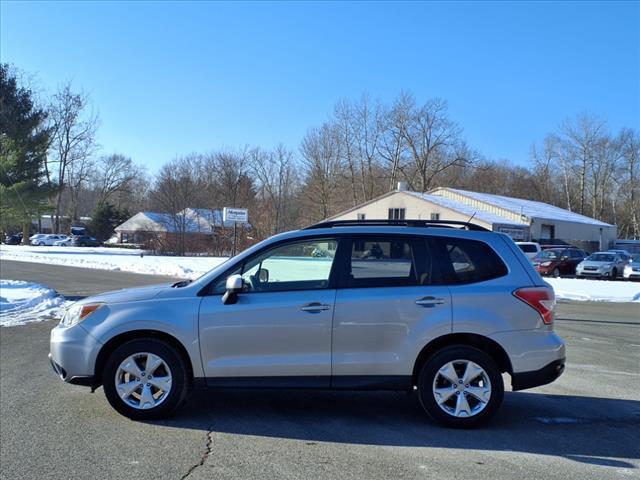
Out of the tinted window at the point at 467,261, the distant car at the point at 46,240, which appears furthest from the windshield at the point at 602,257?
the distant car at the point at 46,240

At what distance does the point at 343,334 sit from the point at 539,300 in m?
1.87

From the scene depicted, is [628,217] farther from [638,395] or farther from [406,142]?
[638,395]

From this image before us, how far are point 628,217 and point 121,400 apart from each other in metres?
87.4

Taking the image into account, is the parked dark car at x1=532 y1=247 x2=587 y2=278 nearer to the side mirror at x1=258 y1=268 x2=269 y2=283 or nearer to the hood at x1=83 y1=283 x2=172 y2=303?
the side mirror at x1=258 y1=268 x2=269 y2=283

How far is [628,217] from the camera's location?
78.8 meters

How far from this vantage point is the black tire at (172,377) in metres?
5.09

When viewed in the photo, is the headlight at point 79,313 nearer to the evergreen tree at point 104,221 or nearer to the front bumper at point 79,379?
the front bumper at point 79,379

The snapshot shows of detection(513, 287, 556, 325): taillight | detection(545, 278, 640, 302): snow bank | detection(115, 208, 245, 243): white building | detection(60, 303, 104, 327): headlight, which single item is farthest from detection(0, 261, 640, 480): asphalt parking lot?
detection(115, 208, 245, 243): white building

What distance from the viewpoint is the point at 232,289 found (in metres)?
4.97

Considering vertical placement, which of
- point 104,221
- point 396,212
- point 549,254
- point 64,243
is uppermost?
point 104,221

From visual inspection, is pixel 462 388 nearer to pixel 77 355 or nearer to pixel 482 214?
pixel 77 355

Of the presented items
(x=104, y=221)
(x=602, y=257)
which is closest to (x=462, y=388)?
Answer: (x=602, y=257)

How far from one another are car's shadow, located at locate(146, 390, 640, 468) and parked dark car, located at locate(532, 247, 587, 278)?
24.7 m

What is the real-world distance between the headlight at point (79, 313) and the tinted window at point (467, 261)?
336cm
